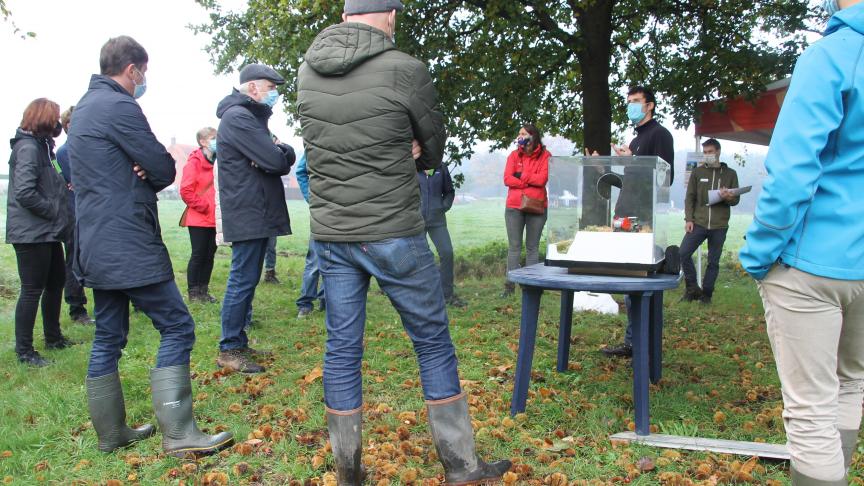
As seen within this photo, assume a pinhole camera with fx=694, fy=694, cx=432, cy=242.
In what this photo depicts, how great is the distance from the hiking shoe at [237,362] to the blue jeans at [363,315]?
84.6 inches

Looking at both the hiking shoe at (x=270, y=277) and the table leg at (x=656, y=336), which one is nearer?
the table leg at (x=656, y=336)

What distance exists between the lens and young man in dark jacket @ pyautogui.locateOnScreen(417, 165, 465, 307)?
26.3ft

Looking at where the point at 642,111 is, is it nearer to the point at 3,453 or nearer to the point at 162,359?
the point at 162,359

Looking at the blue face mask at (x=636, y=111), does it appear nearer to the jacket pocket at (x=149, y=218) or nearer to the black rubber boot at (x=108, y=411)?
the jacket pocket at (x=149, y=218)

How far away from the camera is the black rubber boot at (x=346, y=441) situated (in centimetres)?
311

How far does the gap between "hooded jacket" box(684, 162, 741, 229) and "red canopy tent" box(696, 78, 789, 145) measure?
7.33 ft

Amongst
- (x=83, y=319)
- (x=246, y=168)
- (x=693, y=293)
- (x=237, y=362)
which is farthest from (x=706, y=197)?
(x=83, y=319)

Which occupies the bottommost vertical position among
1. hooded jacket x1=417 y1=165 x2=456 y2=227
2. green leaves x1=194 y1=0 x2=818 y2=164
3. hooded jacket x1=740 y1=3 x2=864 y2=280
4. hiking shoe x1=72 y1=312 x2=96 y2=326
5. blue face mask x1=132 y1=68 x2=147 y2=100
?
hiking shoe x1=72 y1=312 x2=96 y2=326

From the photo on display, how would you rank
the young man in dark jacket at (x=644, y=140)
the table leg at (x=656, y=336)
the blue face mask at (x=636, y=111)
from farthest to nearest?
the blue face mask at (x=636, y=111)
the young man in dark jacket at (x=644, y=140)
the table leg at (x=656, y=336)

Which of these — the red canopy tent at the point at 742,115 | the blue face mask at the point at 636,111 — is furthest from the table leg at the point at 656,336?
the red canopy tent at the point at 742,115

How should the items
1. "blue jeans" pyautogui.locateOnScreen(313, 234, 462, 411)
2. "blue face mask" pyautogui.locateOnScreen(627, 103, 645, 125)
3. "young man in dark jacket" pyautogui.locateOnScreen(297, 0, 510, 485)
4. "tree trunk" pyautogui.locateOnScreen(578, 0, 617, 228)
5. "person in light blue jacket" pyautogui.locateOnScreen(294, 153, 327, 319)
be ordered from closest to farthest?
1. "young man in dark jacket" pyautogui.locateOnScreen(297, 0, 510, 485)
2. "blue jeans" pyautogui.locateOnScreen(313, 234, 462, 411)
3. "blue face mask" pyautogui.locateOnScreen(627, 103, 645, 125)
4. "person in light blue jacket" pyautogui.locateOnScreen(294, 153, 327, 319)
5. "tree trunk" pyautogui.locateOnScreen(578, 0, 617, 228)

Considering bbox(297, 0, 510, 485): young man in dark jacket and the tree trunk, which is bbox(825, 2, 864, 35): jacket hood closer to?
bbox(297, 0, 510, 485): young man in dark jacket

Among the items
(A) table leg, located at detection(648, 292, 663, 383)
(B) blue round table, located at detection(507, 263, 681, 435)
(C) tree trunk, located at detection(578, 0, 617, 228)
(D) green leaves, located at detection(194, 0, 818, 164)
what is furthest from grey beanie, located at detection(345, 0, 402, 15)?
(C) tree trunk, located at detection(578, 0, 617, 228)

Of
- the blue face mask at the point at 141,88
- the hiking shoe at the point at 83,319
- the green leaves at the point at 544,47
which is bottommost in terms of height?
the hiking shoe at the point at 83,319
